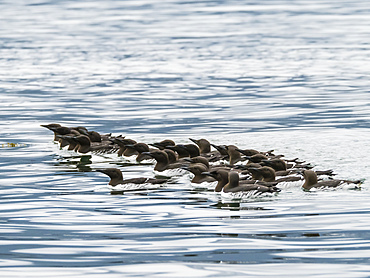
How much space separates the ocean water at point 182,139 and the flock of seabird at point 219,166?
0.36 metres

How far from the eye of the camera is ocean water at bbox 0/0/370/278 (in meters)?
13.7

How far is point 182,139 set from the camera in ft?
91.4

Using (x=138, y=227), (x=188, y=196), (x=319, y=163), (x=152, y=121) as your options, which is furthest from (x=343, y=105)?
(x=138, y=227)

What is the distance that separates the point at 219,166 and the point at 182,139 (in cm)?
663

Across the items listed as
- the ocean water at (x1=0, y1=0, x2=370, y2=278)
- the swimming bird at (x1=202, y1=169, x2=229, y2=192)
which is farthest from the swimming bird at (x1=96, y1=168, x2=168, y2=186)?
the swimming bird at (x1=202, y1=169, x2=229, y2=192)

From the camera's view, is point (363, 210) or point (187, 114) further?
point (187, 114)

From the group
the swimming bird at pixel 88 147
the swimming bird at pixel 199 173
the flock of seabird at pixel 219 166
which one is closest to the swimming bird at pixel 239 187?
the flock of seabird at pixel 219 166

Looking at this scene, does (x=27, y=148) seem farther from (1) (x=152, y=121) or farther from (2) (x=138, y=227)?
(2) (x=138, y=227)

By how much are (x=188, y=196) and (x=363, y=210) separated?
3.80 metres

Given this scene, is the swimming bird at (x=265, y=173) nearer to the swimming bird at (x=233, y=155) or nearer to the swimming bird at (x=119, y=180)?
the swimming bird at (x=119, y=180)

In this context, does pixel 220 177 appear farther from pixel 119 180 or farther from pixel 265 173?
pixel 119 180

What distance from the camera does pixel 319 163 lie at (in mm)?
22422

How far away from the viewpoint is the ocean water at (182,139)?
13672 millimetres

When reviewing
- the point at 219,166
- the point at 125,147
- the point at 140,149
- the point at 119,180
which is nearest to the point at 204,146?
the point at 140,149
